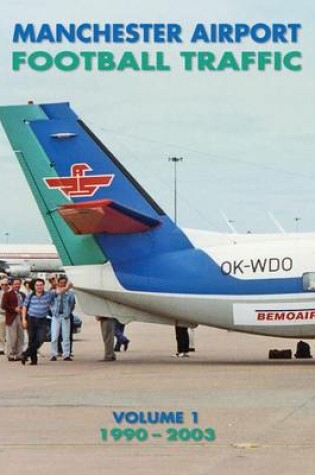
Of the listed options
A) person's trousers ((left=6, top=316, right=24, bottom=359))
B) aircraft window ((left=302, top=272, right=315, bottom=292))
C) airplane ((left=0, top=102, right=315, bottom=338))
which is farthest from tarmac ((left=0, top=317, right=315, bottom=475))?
aircraft window ((left=302, top=272, right=315, bottom=292))

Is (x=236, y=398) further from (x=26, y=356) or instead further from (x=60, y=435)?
(x=26, y=356)

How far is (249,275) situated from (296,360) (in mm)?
2134

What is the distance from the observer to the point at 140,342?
1029 inches

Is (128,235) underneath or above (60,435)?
above

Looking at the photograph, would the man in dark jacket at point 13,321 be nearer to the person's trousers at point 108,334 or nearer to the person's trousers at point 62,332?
the person's trousers at point 62,332

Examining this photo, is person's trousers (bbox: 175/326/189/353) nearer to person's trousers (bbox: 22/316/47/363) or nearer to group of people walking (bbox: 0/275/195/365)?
group of people walking (bbox: 0/275/195/365)

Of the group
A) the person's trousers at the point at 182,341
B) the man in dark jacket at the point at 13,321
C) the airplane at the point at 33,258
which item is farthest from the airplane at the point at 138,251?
the airplane at the point at 33,258

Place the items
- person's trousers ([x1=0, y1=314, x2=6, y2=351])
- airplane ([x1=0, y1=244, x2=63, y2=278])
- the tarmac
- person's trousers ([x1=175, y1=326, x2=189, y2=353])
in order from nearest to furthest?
the tarmac < person's trousers ([x1=175, y1=326, x2=189, y2=353]) < person's trousers ([x1=0, y1=314, x2=6, y2=351]) < airplane ([x1=0, y1=244, x2=63, y2=278])

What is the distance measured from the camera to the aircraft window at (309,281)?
18203 mm

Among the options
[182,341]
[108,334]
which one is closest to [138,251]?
[108,334]

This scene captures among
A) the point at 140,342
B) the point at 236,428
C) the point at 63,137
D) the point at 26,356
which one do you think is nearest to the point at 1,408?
the point at 236,428

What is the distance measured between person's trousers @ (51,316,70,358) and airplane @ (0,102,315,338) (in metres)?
0.91

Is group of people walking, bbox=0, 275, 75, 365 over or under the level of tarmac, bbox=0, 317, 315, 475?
over

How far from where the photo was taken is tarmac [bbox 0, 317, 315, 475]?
889 cm
